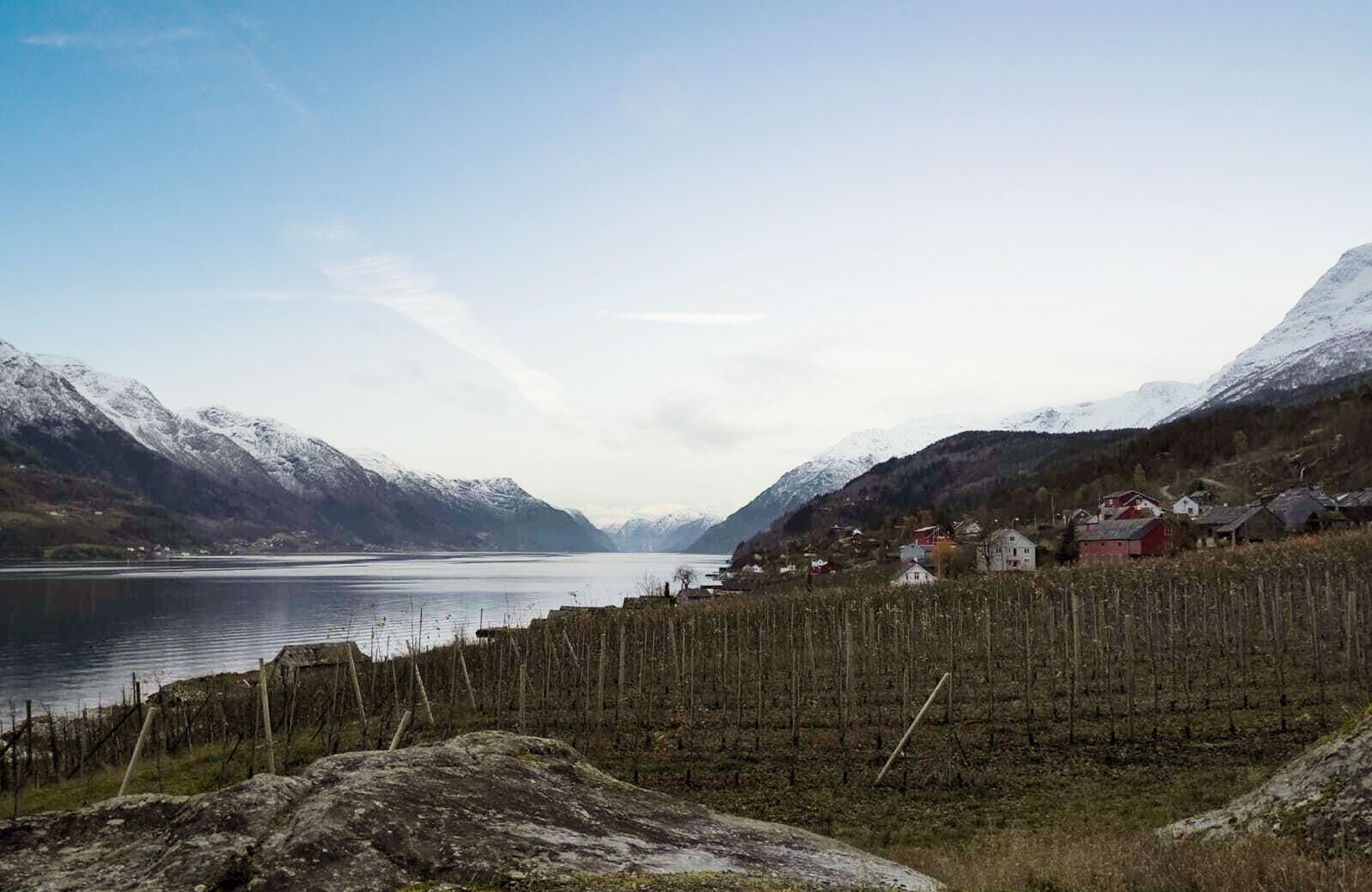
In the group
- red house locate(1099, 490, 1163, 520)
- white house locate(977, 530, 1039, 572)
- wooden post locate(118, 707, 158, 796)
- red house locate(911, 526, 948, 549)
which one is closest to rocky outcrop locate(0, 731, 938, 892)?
wooden post locate(118, 707, 158, 796)

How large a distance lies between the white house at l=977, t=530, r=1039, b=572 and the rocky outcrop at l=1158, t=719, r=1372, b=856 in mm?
91422

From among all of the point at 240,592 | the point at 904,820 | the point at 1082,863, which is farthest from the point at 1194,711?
the point at 240,592

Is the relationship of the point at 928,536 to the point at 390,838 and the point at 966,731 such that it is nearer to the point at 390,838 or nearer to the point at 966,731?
the point at 966,731

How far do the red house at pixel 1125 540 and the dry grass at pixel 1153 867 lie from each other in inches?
3311

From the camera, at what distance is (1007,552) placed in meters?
102

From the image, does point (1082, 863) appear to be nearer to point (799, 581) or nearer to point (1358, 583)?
point (1358, 583)

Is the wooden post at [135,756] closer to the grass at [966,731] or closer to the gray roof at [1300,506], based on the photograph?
the grass at [966,731]

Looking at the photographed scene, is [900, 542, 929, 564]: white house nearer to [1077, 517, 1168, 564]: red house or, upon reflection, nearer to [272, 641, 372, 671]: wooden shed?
[1077, 517, 1168, 564]: red house

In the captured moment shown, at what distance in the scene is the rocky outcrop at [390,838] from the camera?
6508 mm

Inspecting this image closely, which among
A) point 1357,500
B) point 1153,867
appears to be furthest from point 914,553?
point 1153,867

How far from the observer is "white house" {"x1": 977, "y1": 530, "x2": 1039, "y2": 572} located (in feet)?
328

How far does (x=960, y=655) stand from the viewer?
38.8 meters

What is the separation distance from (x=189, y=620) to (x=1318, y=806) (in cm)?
10693

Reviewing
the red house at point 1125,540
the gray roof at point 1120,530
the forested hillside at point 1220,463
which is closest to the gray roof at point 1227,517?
the red house at point 1125,540
